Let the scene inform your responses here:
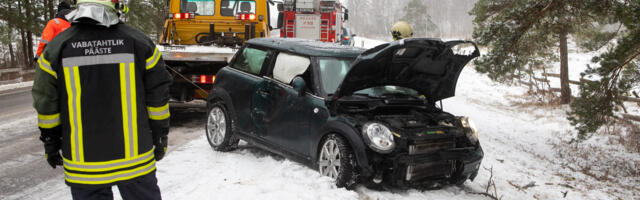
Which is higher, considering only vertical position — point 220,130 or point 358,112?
point 358,112

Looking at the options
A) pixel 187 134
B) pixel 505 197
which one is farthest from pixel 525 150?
pixel 187 134

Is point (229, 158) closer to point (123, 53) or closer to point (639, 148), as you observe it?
point (123, 53)

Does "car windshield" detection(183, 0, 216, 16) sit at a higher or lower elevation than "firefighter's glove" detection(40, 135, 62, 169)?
higher

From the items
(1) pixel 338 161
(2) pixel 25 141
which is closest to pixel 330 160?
(1) pixel 338 161

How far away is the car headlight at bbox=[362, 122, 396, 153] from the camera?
4.77m

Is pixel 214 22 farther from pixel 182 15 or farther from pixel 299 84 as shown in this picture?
pixel 299 84

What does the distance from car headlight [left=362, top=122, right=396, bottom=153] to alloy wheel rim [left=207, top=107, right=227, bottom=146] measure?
250cm

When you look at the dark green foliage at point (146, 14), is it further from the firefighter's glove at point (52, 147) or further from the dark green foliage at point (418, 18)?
the dark green foliage at point (418, 18)

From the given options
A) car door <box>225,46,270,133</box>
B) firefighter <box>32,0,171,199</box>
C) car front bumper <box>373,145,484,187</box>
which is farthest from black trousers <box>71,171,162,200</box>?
car door <box>225,46,270,133</box>

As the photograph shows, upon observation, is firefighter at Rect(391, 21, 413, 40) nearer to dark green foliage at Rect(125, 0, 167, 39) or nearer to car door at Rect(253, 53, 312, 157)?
car door at Rect(253, 53, 312, 157)

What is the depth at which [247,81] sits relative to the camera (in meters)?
6.43

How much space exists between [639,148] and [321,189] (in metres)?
7.71

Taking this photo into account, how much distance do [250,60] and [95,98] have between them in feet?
12.9

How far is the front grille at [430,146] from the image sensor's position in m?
4.87
